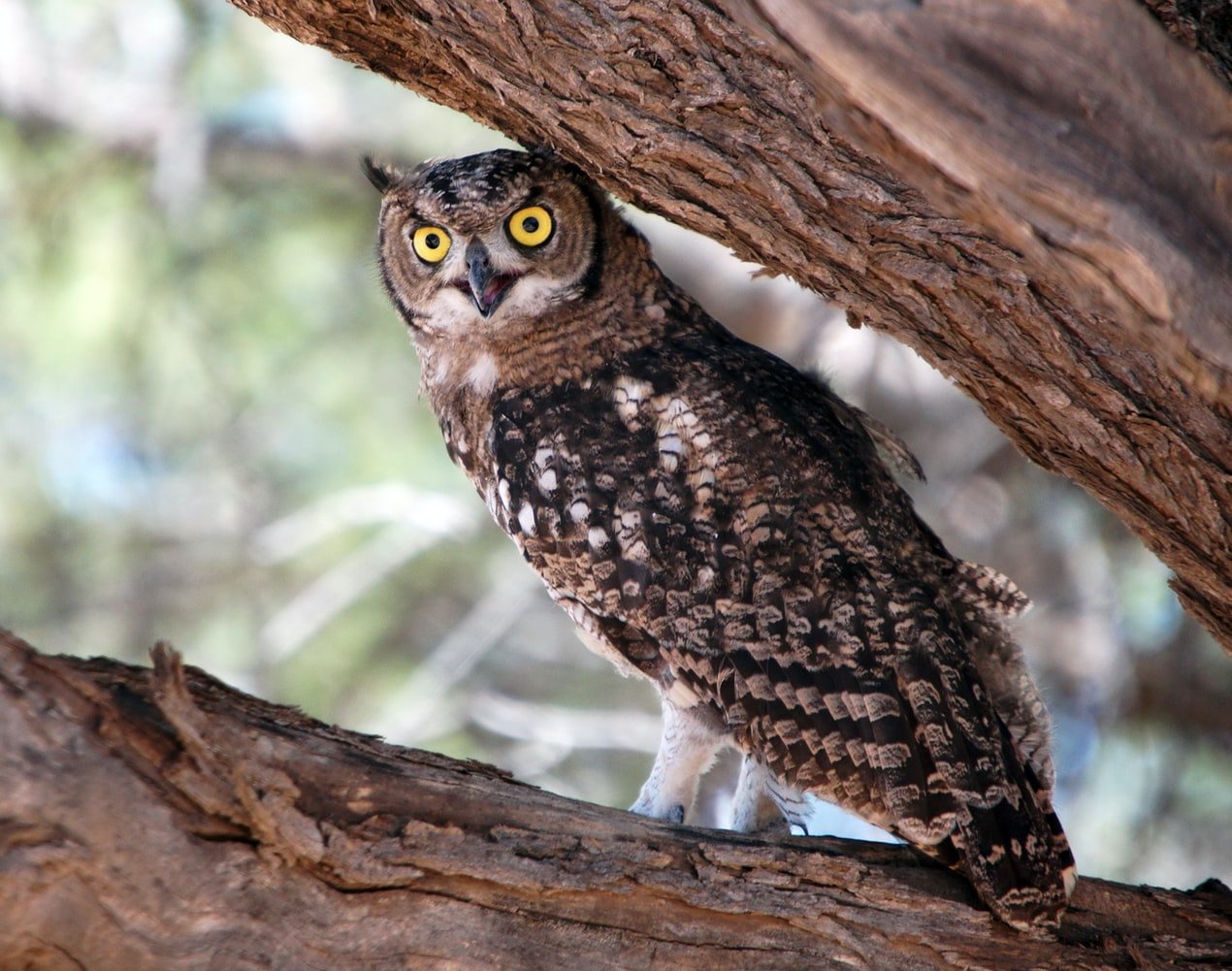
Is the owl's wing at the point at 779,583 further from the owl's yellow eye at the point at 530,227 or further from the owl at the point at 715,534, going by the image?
the owl's yellow eye at the point at 530,227

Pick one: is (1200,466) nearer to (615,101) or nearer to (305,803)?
(615,101)

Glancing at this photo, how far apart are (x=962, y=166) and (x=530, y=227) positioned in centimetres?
187

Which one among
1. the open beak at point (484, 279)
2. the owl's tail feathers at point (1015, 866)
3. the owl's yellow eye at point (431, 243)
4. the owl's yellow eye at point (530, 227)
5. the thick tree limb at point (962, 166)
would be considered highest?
the owl's yellow eye at point (431, 243)

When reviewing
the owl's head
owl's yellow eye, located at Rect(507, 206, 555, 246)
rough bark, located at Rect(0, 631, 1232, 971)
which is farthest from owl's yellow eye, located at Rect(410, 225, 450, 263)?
→ rough bark, located at Rect(0, 631, 1232, 971)

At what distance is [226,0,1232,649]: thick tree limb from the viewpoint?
1595 mm

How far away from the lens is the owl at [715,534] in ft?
8.53

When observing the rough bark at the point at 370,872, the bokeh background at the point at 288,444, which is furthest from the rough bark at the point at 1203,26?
the bokeh background at the point at 288,444

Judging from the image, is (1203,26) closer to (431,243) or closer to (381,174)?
(431,243)

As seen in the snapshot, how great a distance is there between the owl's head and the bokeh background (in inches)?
99.9

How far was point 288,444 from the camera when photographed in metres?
7.18

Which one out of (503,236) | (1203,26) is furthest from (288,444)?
(1203,26)

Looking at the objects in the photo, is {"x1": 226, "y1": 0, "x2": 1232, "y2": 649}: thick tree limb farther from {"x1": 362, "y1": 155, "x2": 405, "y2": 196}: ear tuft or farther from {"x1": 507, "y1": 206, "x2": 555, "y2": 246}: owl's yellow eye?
{"x1": 362, "y1": 155, "x2": 405, "y2": 196}: ear tuft

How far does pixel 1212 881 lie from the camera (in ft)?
8.82

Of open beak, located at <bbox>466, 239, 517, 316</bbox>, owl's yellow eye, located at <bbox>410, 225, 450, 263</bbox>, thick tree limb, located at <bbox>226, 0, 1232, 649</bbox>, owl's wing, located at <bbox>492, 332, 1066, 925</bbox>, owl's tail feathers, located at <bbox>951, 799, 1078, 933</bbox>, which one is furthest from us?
owl's yellow eye, located at <bbox>410, 225, 450, 263</bbox>
